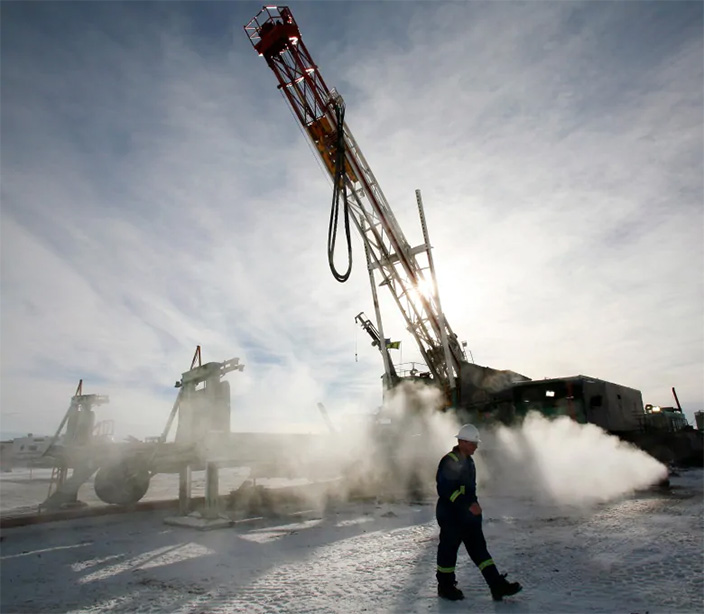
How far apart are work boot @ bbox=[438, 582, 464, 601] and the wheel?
8.52m

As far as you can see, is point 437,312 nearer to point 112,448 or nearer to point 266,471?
point 266,471

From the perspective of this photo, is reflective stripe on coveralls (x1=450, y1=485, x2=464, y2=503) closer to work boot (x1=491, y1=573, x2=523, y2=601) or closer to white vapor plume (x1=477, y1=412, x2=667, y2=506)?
work boot (x1=491, y1=573, x2=523, y2=601)

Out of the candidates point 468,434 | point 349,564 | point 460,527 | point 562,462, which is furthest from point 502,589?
point 562,462

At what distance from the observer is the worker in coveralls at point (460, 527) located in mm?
4262

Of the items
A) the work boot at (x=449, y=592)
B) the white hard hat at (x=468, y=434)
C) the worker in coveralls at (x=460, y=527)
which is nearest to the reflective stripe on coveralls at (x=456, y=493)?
the worker in coveralls at (x=460, y=527)

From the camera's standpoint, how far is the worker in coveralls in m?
4.26

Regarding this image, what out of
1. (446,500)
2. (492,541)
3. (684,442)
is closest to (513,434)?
(684,442)

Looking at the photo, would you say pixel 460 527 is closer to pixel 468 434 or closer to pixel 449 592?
pixel 449 592

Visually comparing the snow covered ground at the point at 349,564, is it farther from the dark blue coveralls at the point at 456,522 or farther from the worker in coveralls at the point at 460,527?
the dark blue coveralls at the point at 456,522

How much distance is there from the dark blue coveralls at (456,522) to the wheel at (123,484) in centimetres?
850

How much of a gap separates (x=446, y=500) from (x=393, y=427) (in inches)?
535

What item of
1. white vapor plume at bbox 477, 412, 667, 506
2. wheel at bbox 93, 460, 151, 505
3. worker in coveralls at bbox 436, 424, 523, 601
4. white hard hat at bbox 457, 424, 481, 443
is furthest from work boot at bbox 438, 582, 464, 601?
wheel at bbox 93, 460, 151, 505

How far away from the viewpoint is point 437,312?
62.4 feet

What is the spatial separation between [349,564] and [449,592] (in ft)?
5.89
